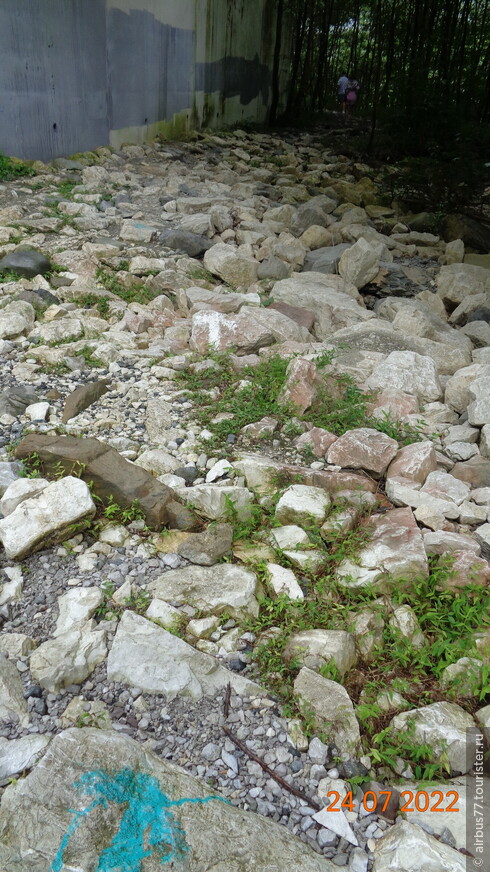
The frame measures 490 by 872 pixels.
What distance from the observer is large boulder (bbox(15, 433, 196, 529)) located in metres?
2.60

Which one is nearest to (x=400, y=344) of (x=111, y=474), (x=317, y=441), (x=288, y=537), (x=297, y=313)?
(x=297, y=313)

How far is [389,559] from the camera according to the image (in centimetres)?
239

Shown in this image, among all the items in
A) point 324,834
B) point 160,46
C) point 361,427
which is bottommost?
point 324,834

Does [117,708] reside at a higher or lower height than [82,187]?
lower

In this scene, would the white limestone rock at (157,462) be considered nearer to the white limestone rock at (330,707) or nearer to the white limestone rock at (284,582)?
the white limestone rock at (284,582)

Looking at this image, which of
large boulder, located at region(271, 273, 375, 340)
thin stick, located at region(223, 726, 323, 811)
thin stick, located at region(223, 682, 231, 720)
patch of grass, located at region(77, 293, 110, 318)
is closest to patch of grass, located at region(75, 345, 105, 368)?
patch of grass, located at region(77, 293, 110, 318)

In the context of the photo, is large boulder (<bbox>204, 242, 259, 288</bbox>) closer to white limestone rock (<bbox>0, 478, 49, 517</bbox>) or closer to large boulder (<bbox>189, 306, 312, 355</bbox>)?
large boulder (<bbox>189, 306, 312, 355</bbox>)

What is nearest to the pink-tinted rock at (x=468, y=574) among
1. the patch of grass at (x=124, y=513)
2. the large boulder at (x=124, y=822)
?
the large boulder at (x=124, y=822)

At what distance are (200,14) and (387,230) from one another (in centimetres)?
571

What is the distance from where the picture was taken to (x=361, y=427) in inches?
125

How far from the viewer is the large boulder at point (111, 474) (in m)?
2.60

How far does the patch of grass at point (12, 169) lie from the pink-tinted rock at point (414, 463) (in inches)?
226

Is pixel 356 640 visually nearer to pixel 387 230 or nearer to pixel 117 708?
pixel 117 708

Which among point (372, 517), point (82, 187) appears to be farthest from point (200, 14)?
point (372, 517)
